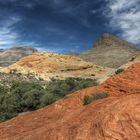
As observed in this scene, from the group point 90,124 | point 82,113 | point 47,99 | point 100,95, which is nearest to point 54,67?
point 47,99

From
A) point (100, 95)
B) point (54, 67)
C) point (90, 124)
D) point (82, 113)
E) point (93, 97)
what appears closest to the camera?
point (90, 124)

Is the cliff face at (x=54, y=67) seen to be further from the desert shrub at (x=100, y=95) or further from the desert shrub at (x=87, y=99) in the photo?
the desert shrub at (x=87, y=99)

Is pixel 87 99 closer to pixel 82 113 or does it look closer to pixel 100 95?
pixel 100 95

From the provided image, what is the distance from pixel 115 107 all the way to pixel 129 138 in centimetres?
280

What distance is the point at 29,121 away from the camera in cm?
2911

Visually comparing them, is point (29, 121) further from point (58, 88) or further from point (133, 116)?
point (58, 88)

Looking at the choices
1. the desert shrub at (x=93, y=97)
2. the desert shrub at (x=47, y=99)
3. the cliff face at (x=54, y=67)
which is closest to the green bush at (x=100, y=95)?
the desert shrub at (x=93, y=97)

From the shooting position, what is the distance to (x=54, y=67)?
369 ft

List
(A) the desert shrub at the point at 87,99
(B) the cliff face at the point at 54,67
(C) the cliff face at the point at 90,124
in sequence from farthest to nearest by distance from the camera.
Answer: (B) the cliff face at the point at 54,67
(A) the desert shrub at the point at 87,99
(C) the cliff face at the point at 90,124

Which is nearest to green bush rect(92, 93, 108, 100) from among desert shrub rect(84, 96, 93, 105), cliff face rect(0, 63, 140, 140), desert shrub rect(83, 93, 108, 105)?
desert shrub rect(83, 93, 108, 105)

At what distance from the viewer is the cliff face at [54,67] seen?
10442cm

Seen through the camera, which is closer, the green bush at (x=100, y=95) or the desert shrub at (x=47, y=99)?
the green bush at (x=100, y=95)

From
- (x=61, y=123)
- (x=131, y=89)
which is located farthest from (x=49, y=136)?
(x=131, y=89)

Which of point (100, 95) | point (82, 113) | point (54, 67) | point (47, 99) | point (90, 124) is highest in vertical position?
point (54, 67)
